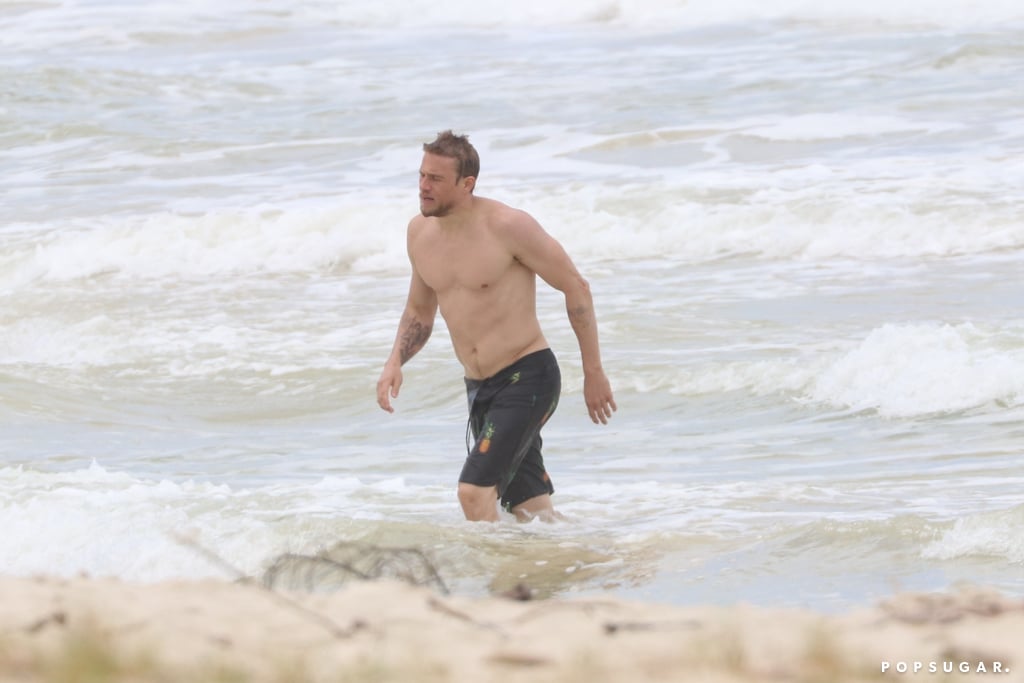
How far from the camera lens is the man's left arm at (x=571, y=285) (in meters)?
5.96

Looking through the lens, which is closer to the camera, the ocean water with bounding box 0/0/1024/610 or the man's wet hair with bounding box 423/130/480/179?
the man's wet hair with bounding box 423/130/480/179

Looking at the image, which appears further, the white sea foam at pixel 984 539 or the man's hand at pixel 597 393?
the man's hand at pixel 597 393

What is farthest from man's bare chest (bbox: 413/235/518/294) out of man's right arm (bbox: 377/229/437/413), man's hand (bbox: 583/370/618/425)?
man's hand (bbox: 583/370/618/425)

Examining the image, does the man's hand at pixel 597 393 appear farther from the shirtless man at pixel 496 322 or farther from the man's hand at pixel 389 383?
the man's hand at pixel 389 383

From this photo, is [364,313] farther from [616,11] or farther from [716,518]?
[616,11]

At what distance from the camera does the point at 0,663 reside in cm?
307

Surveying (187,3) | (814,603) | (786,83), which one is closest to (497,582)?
(814,603)

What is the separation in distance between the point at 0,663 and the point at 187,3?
118 feet

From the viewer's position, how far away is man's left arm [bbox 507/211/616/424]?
5965 millimetres

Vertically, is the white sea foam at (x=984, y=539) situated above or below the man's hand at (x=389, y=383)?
below

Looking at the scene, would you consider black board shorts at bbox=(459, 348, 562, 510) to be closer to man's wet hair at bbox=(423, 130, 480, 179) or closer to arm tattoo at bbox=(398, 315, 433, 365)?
arm tattoo at bbox=(398, 315, 433, 365)

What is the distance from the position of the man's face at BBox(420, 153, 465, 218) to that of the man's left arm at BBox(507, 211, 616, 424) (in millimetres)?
248

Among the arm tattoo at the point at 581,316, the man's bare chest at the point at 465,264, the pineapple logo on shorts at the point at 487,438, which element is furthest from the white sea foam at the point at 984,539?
the man's bare chest at the point at 465,264
